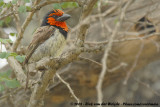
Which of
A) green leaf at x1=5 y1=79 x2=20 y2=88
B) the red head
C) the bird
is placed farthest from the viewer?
the red head

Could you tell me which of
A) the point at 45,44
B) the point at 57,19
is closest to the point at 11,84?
the point at 45,44

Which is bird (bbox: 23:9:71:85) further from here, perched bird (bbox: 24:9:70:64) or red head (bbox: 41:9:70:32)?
red head (bbox: 41:9:70:32)

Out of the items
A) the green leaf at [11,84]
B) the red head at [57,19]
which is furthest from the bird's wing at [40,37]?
the green leaf at [11,84]

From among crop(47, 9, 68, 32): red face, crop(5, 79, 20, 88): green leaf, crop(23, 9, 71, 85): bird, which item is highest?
crop(47, 9, 68, 32): red face

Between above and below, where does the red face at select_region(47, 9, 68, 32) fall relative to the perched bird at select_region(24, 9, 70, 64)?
Answer: above

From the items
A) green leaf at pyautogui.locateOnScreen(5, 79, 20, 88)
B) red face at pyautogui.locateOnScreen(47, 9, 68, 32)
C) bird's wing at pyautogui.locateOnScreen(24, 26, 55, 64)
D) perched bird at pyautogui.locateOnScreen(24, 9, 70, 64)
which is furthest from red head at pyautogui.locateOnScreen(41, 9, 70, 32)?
green leaf at pyautogui.locateOnScreen(5, 79, 20, 88)

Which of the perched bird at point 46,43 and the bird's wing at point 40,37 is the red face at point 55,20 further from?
the bird's wing at point 40,37

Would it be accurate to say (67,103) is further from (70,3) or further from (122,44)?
(70,3)

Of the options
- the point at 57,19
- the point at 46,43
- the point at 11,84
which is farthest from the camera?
the point at 57,19

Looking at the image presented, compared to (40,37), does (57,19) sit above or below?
above

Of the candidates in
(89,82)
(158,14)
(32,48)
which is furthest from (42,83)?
(158,14)

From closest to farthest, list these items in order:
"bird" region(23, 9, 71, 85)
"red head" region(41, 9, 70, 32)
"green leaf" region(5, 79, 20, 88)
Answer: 1. "green leaf" region(5, 79, 20, 88)
2. "bird" region(23, 9, 71, 85)
3. "red head" region(41, 9, 70, 32)

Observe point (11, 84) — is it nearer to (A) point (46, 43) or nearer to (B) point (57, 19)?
(A) point (46, 43)

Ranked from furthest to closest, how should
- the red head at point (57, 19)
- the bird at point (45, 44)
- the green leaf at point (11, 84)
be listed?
the red head at point (57, 19) < the bird at point (45, 44) < the green leaf at point (11, 84)
